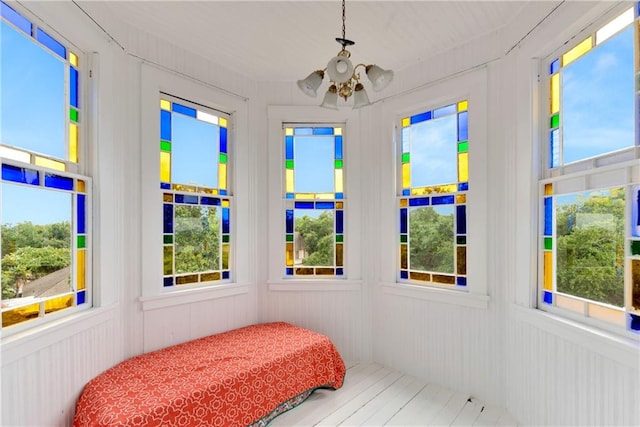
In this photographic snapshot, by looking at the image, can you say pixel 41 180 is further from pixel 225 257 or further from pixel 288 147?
pixel 288 147

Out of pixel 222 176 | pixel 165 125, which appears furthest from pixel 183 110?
pixel 222 176

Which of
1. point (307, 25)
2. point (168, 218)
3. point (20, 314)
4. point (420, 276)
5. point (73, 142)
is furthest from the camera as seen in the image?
point (420, 276)

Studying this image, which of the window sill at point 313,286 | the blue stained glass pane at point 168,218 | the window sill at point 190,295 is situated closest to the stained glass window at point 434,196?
the window sill at point 313,286

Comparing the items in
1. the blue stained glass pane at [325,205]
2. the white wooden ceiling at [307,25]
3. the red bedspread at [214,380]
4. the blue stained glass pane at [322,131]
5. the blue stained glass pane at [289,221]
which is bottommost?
the red bedspread at [214,380]

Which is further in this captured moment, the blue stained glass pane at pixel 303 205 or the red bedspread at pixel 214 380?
the blue stained glass pane at pixel 303 205

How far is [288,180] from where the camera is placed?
3.11m

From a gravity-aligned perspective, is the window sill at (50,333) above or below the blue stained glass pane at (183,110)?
below

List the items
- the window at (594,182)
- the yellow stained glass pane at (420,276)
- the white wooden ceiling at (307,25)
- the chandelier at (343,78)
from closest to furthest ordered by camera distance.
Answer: the window at (594,182) < the chandelier at (343,78) < the white wooden ceiling at (307,25) < the yellow stained glass pane at (420,276)

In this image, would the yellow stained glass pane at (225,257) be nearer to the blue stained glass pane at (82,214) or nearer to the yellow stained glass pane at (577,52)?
the blue stained glass pane at (82,214)

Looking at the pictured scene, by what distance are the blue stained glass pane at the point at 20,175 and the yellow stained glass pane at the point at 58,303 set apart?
677 millimetres

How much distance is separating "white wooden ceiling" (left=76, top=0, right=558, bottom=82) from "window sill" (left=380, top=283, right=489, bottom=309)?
6.38ft

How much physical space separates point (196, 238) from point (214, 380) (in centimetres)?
122

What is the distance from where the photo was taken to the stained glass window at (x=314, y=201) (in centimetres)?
309

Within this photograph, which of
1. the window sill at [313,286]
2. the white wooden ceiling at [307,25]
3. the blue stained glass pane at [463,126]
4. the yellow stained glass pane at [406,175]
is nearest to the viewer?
the white wooden ceiling at [307,25]
